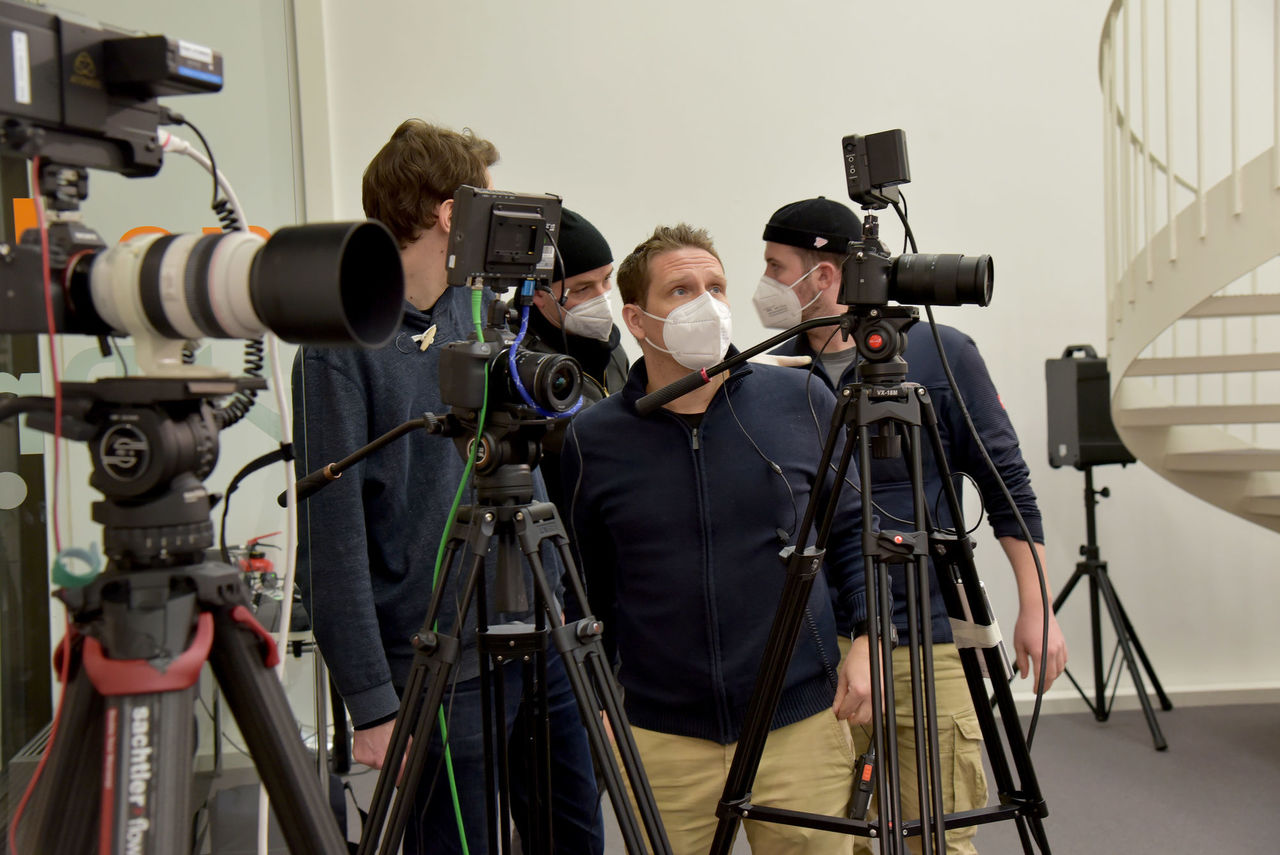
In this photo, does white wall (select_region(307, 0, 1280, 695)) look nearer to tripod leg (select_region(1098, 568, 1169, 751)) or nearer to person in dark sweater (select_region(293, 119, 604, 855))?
tripod leg (select_region(1098, 568, 1169, 751))

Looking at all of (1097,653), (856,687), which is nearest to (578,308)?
(856,687)

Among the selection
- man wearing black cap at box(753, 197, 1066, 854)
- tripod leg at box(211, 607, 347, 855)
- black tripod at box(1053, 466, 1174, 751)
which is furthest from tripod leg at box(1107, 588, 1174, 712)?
tripod leg at box(211, 607, 347, 855)

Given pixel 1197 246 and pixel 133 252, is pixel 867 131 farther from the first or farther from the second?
pixel 133 252

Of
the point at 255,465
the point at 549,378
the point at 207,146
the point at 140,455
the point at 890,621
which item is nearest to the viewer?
the point at 140,455

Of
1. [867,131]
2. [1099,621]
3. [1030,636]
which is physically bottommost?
[1099,621]

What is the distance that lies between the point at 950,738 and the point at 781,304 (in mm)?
1074

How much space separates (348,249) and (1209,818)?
3.31 metres

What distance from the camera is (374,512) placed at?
1538mm

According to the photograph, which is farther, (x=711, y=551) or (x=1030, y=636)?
(x=1030, y=636)

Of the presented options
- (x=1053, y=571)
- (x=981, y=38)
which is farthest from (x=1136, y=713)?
(x=981, y=38)

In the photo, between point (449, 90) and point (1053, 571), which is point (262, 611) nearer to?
point (449, 90)

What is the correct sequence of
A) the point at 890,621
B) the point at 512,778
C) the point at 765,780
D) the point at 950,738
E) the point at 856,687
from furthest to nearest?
the point at 950,738, the point at 512,778, the point at 765,780, the point at 856,687, the point at 890,621

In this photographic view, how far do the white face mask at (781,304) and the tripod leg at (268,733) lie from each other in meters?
1.83

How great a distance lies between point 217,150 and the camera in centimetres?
133
